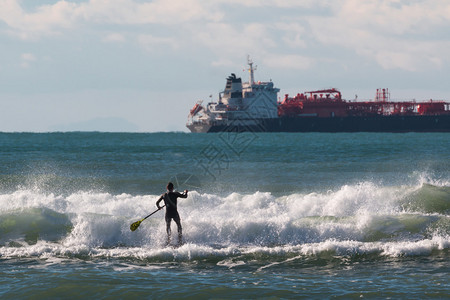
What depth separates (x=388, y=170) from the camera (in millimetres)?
30484

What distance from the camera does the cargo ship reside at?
106 metres

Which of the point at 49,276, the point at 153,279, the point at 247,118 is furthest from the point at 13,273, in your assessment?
the point at 247,118

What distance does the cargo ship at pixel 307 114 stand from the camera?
106 meters

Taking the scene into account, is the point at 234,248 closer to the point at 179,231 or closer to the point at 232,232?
the point at 232,232

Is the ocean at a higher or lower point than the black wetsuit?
lower

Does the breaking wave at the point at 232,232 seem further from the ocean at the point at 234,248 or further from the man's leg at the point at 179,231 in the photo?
the man's leg at the point at 179,231

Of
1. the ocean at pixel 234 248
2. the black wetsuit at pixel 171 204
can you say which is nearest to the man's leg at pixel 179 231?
the black wetsuit at pixel 171 204

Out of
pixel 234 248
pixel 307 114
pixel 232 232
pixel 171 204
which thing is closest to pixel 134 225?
pixel 171 204

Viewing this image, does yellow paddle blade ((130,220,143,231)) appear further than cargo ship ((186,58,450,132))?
No

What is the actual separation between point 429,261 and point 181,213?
6.78m

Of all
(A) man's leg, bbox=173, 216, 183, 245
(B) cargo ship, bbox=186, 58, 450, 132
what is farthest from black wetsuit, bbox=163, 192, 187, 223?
(B) cargo ship, bbox=186, 58, 450, 132

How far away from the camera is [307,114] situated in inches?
4289

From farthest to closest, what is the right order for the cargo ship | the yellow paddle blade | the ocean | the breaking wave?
the cargo ship < the yellow paddle blade < the breaking wave < the ocean

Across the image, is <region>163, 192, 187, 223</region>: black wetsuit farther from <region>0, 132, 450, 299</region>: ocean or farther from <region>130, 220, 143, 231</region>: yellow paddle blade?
<region>130, 220, 143, 231</region>: yellow paddle blade
